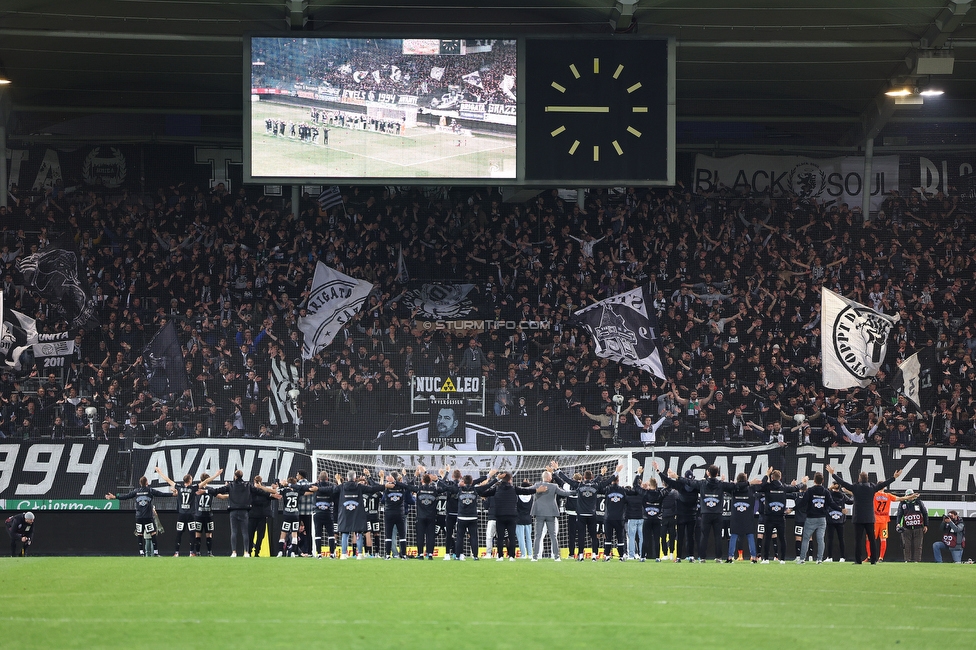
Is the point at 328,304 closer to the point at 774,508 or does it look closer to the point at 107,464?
the point at 107,464

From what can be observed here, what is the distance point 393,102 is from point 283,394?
884 cm

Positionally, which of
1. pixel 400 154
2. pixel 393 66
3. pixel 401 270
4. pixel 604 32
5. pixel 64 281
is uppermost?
pixel 604 32

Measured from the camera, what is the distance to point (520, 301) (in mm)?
29000

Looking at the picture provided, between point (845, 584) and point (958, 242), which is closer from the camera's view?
point (845, 584)

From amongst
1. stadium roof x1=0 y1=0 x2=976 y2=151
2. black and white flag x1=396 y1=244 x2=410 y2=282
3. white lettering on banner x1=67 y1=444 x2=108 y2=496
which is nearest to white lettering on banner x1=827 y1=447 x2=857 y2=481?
stadium roof x1=0 y1=0 x2=976 y2=151

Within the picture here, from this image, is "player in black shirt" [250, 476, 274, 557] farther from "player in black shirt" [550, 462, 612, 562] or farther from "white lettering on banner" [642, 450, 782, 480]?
"white lettering on banner" [642, 450, 782, 480]

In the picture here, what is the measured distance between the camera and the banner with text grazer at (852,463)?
2597 cm

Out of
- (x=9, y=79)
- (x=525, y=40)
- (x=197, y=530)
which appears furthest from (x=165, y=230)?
(x=525, y=40)

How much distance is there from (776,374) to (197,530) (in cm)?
1389

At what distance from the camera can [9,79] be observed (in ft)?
87.6

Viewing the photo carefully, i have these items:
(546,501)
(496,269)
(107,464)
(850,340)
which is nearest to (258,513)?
(546,501)

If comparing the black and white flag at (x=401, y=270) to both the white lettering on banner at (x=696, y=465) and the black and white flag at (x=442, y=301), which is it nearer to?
the black and white flag at (x=442, y=301)

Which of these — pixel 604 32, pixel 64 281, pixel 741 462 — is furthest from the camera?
pixel 64 281

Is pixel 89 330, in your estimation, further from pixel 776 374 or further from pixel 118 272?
pixel 776 374
